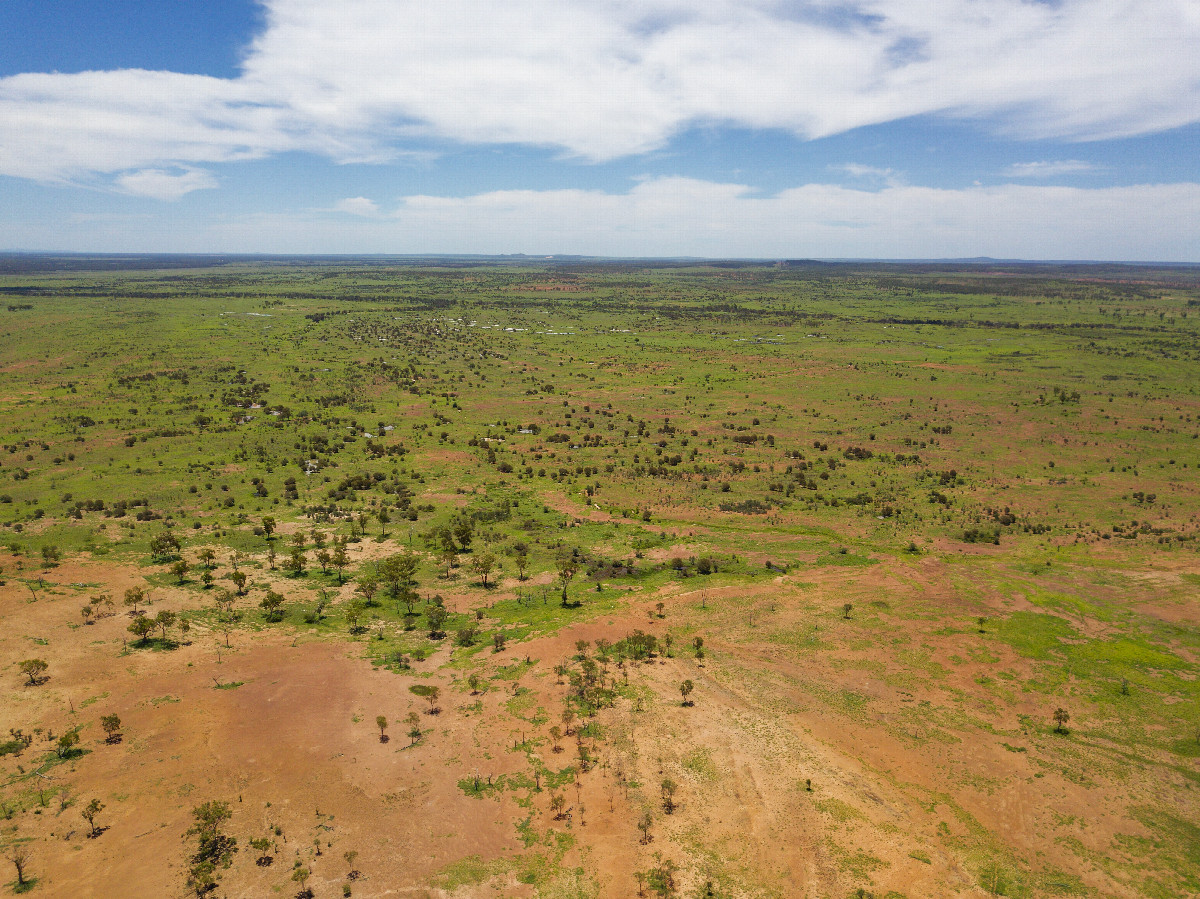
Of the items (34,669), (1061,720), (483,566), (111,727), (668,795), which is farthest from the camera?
(483,566)

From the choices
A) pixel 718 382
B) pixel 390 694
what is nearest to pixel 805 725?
pixel 390 694

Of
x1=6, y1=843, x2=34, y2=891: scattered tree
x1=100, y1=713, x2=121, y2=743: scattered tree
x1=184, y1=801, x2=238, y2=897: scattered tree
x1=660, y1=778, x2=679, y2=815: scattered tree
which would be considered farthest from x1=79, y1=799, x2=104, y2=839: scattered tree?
x1=660, y1=778, x2=679, y2=815: scattered tree

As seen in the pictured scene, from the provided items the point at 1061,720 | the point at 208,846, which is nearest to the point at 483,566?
the point at 208,846

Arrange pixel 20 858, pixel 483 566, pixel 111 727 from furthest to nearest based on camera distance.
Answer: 1. pixel 483 566
2. pixel 111 727
3. pixel 20 858

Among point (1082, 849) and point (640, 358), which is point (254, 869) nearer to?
point (1082, 849)

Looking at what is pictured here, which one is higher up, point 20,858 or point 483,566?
point 483,566

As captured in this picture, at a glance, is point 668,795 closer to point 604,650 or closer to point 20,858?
point 604,650

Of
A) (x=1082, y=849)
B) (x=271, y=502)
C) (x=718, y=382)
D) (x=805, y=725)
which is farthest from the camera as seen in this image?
(x=718, y=382)

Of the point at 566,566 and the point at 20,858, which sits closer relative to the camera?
the point at 20,858
